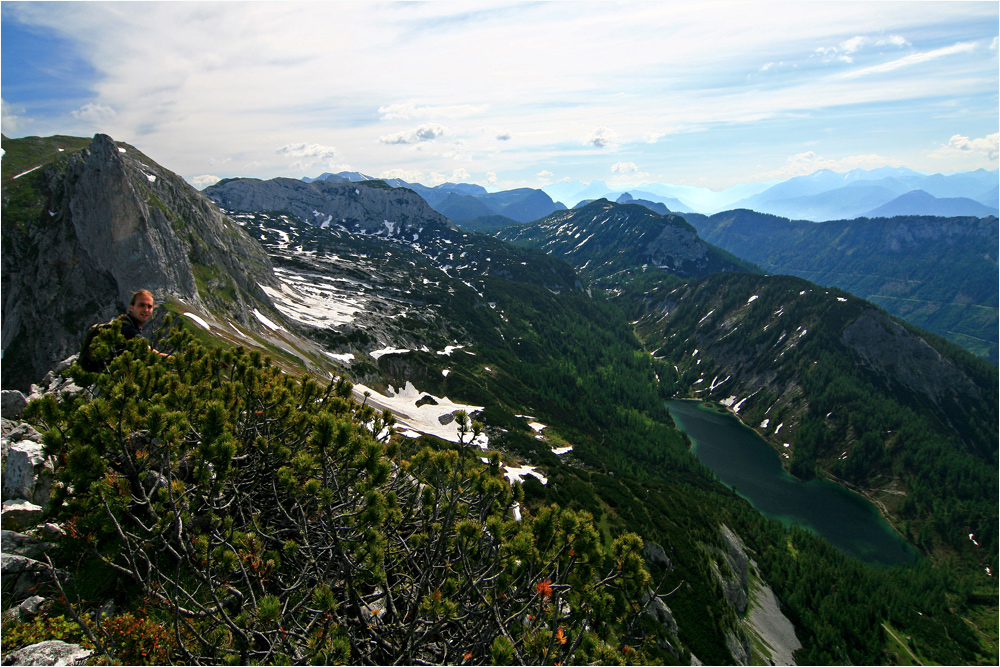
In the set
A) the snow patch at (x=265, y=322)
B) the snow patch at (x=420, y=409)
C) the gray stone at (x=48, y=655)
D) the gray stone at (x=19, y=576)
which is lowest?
the snow patch at (x=420, y=409)

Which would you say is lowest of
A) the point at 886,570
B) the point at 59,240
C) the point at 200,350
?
the point at 886,570

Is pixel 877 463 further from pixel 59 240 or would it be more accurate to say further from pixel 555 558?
pixel 59 240

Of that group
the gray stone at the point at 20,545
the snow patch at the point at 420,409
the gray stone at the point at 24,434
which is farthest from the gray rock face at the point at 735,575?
the gray stone at the point at 24,434

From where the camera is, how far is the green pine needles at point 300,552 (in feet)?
27.0

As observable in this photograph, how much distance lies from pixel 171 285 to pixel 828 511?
19116 cm

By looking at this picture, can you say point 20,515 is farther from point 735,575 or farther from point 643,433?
point 643,433

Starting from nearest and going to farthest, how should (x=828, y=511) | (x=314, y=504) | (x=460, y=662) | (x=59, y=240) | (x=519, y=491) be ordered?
(x=460, y=662)
(x=314, y=504)
(x=519, y=491)
(x=59, y=240)
(x=828, y=511)

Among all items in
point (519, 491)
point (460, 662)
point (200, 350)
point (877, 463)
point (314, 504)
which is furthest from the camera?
point (877, 463)

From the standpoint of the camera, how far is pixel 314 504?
11.8 m

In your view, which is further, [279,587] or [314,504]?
[314,504]

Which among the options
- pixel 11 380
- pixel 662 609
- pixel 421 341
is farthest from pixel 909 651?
pixel 11 380

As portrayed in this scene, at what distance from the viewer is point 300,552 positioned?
10367mm

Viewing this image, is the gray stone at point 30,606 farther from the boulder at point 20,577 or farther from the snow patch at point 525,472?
the snow patch at point 525,472

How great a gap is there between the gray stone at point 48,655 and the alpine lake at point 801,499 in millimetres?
158409
